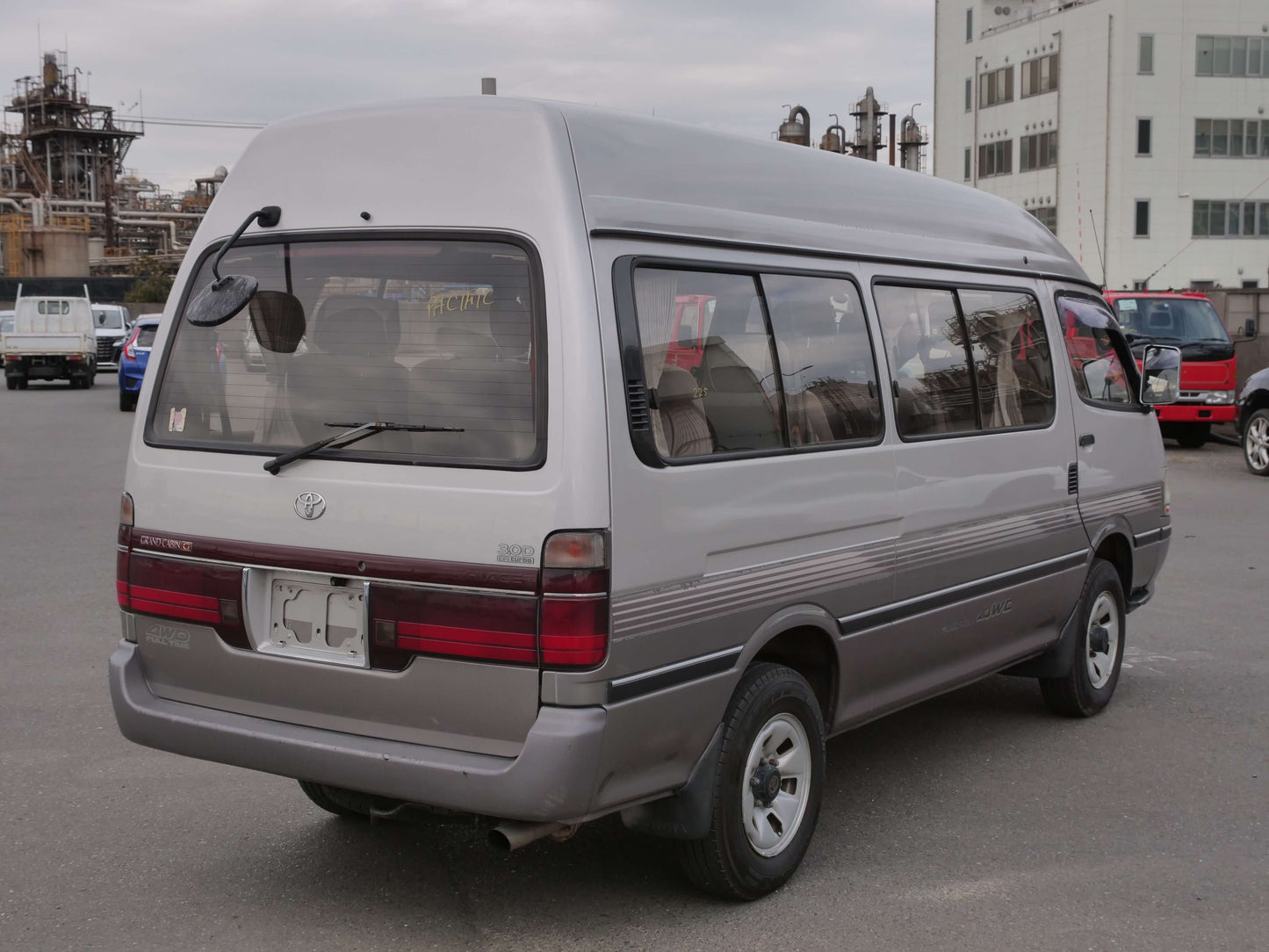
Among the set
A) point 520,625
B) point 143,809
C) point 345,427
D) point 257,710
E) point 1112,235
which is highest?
point 1112,235

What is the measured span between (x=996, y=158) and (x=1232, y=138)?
32.7ft

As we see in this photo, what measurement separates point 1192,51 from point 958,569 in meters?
57.9

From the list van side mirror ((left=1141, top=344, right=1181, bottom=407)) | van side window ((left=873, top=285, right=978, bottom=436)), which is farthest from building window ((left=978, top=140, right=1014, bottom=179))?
van side window ((left=873, top=285, right=978, bottom=436))

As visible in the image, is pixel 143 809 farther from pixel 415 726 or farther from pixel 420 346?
pixel 420 346

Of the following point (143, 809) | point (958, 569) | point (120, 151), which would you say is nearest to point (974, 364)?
point (958, 569)

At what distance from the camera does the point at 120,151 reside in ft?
281

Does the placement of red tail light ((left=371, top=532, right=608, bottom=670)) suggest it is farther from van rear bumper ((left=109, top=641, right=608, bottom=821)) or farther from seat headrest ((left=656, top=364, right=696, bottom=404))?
seat headrest ((left=656, top=364, right=696, bottom=404))

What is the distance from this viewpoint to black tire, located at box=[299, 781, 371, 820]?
16.0ft

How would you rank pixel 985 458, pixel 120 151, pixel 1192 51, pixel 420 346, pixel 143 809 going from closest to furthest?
pixel 420 346 → pixel 143 809 → pixel 985 458 → pixel 1192 51 → pixel 120 151

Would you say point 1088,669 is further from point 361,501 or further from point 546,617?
point 361,501

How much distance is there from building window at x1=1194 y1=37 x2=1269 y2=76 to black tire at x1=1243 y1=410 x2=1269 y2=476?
45948mm

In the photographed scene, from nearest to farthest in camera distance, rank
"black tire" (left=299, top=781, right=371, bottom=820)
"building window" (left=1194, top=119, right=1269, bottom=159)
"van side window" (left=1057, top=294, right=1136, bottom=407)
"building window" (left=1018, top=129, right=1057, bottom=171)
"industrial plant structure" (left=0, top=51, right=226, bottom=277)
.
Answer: "black tire" (left=299, top=781, right=371, bottom=820), "van side window" (left=1057, top=294, right=1136, bottom=407), "building window" (left=1194, top=119, right=1269, bottom=159), "building window" (left=1018, top=129, right=1057, bottom=171), "industrial plant structure" (left=0, top=51, right=226, bottom=277)

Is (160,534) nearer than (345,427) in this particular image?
No

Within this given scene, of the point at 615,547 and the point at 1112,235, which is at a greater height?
the point at 1112,235
